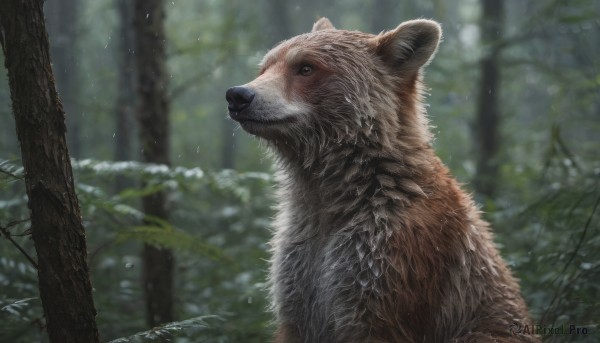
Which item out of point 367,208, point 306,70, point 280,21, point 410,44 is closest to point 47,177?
point 367,208

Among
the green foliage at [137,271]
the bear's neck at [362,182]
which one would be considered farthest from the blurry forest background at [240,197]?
the bear's neck at [362,182]

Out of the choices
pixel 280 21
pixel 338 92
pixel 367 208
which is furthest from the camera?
pixel 280 21

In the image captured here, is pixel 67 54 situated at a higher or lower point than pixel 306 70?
higher

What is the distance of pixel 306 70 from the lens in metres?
4.92

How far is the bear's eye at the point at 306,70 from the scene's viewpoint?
492 cm

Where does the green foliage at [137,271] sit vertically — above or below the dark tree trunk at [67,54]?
below

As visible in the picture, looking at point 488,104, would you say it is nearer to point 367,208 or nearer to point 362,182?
point 362,182

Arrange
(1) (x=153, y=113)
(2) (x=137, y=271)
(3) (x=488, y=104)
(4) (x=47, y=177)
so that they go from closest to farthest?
(4) (x=47, y=177)
(1) (x=153, y=113)
(2) (x=137, y=271)
(3) (x=488, y=104)

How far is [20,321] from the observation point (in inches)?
198

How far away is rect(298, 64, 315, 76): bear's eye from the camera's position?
4.92m

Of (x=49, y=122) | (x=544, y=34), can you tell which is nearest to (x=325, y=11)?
(x=544, y=34)

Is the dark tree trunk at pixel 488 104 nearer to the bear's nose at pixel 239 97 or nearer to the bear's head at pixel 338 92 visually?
the bear's head at pixel 338 92

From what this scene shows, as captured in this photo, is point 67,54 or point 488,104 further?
point 67,54

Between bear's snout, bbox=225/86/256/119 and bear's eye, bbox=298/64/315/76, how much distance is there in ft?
1.79
